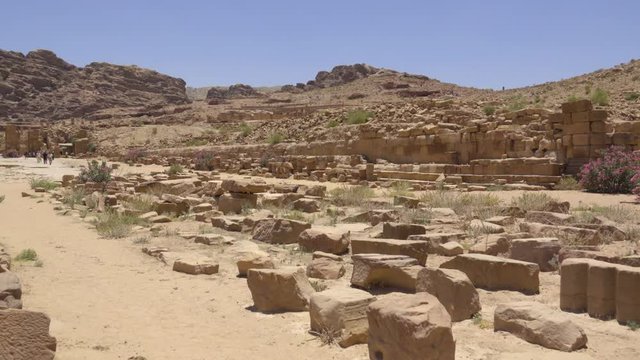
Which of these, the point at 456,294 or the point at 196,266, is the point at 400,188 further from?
the point at 456,294

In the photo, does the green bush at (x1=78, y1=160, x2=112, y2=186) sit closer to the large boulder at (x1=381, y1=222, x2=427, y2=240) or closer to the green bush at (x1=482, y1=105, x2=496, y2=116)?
the large boulder at (x1=381, y1=222, x2=427, y2=240)

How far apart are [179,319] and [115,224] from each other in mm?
5583

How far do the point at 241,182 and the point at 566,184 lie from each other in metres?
8.91

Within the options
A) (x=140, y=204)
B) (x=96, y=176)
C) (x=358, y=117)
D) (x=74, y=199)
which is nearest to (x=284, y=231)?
(x=140, y=204)

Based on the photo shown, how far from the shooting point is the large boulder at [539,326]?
3.96 metres

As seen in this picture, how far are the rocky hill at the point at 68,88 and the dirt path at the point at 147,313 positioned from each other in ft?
225

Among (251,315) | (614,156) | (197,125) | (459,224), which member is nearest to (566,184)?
(614,156)

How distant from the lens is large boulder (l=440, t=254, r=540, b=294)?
18.1 ft

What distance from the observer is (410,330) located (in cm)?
343

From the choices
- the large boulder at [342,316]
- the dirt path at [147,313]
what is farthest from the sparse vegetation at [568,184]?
the large boulder at [342,316]

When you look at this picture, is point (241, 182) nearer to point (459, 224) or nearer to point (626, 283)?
point (459, 224)

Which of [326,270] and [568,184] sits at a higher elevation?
[568,184]

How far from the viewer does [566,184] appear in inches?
600

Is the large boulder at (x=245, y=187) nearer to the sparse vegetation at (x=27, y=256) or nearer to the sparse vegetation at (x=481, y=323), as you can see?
the sparse vegetation at (x=27, y=256)
